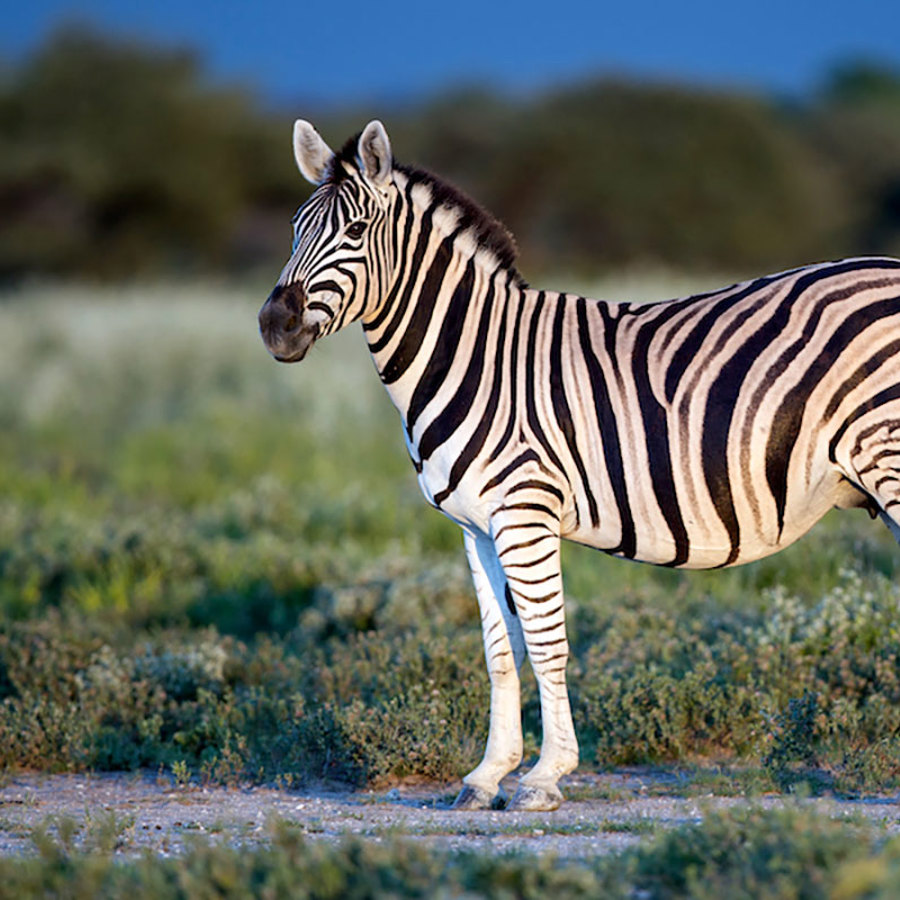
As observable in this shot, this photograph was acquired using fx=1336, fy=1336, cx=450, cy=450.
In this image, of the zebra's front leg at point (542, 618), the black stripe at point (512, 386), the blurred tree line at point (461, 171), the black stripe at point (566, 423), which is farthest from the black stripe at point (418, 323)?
the blurred tree line at point (461, 171)

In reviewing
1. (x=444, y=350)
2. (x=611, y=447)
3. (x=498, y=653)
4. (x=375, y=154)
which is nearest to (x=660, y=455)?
(x=611, y=447)

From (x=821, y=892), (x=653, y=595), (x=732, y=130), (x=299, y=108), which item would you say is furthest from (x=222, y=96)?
(x=821, y=892)

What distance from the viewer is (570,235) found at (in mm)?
41000

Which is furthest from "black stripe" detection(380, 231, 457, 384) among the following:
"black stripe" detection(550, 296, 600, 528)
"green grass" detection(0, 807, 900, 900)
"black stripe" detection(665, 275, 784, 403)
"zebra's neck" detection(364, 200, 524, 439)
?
"green grass" detection(0, 807, 900, 900)

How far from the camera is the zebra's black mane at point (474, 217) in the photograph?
581 cm

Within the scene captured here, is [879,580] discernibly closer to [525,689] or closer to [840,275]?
[525,689]

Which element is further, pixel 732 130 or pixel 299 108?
pixel 299 108

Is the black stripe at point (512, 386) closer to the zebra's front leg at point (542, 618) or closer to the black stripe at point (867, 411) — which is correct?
the zebra's front leg at point (542, 618)

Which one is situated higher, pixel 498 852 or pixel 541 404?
pixel 541 404

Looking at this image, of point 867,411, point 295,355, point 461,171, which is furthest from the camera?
point 461,171

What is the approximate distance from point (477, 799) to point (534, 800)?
0.92 ft

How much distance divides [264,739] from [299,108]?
141 feet

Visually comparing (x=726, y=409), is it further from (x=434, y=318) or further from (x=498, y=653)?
(x=498, y=653)

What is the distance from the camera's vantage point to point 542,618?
5.51 metres
